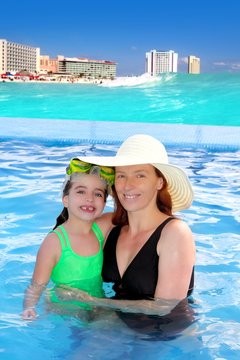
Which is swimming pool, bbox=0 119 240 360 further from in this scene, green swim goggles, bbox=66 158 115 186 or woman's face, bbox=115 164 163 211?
green swim goggles, bbox=66 158 115 186

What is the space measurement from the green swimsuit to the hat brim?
404 millimetres

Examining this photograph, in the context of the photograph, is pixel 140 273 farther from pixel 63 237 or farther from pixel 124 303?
pixel 63 237

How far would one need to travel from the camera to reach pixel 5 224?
4773 mm

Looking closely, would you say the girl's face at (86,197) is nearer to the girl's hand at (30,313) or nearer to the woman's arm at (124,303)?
the woman's arm at (124,303)

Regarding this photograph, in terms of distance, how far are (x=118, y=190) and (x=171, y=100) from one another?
1969 cm

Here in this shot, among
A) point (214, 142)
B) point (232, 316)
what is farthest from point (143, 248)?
point (214, 142)

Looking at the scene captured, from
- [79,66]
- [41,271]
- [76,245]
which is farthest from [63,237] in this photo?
[79,66]

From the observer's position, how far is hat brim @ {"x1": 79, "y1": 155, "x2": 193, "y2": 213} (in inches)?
93.4

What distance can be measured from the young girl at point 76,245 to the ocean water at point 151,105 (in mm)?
14116

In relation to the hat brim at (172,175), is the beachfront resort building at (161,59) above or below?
above

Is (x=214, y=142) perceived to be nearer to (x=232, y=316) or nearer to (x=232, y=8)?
(x=232, y=316)

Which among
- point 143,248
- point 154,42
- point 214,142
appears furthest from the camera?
point 154,42

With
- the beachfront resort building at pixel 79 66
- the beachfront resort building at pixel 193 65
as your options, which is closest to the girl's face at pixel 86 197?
the beachfront resort building at pixel 193 65

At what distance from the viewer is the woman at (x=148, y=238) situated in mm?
2311
